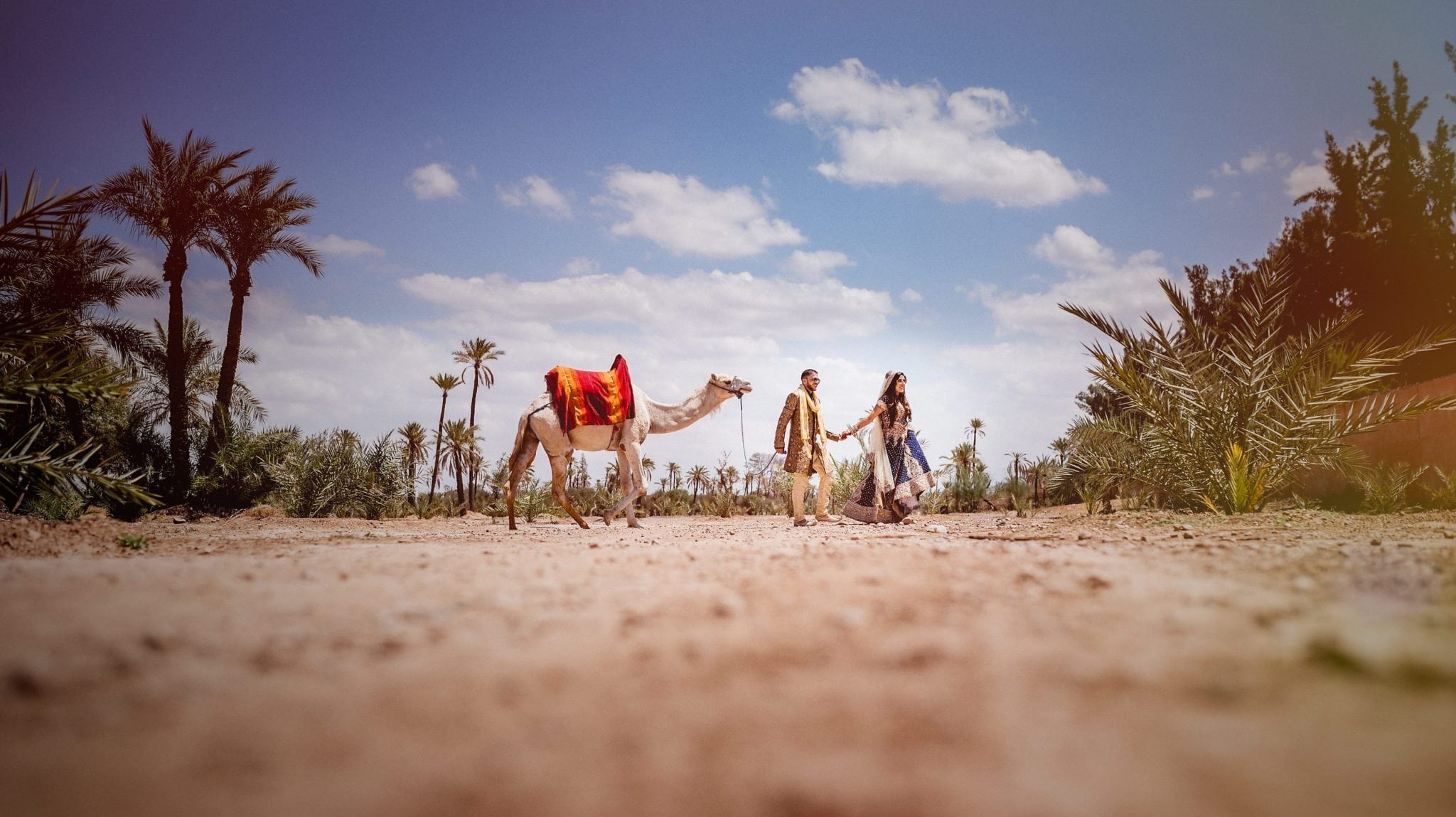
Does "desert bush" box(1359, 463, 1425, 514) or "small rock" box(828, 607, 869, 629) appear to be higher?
"desert bush" box(1359, 463, 1425, 514)

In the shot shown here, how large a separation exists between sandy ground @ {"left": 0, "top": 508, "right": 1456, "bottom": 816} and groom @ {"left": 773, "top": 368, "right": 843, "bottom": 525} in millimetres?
7548

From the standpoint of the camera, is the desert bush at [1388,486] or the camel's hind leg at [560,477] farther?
the camel's hind leg at [560,477]

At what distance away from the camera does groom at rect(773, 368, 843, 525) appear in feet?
34.2

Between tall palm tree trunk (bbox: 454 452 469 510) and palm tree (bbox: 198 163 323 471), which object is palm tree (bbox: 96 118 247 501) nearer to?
palm tree (bbox: 198 163 323 471)

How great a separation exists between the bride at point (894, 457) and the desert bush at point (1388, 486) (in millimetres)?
5882

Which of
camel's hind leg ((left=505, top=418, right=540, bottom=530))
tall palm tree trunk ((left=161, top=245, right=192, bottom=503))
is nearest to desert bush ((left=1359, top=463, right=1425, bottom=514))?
camel's hind leg ((left=505, top=418, right=540, bottom=530))

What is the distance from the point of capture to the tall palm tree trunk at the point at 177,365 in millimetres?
15883

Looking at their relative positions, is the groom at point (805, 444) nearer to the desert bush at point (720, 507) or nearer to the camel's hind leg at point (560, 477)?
the camel's hind leg at point (560, 477)

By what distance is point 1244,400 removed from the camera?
320 inches

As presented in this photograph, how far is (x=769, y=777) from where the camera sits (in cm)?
130

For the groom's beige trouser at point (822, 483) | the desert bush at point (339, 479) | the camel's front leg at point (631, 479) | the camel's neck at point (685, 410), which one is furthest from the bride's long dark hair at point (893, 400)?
the desert bush at point (339, 479)

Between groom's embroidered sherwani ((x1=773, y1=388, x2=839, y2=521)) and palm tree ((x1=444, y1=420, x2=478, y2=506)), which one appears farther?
palm tree ((x1=444, y1=420, x2=478, y2=506))

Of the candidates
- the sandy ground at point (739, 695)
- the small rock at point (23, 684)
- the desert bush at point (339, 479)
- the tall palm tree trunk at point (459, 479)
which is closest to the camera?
the sandy ground at point (739, 695)

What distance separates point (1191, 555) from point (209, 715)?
161 inches
